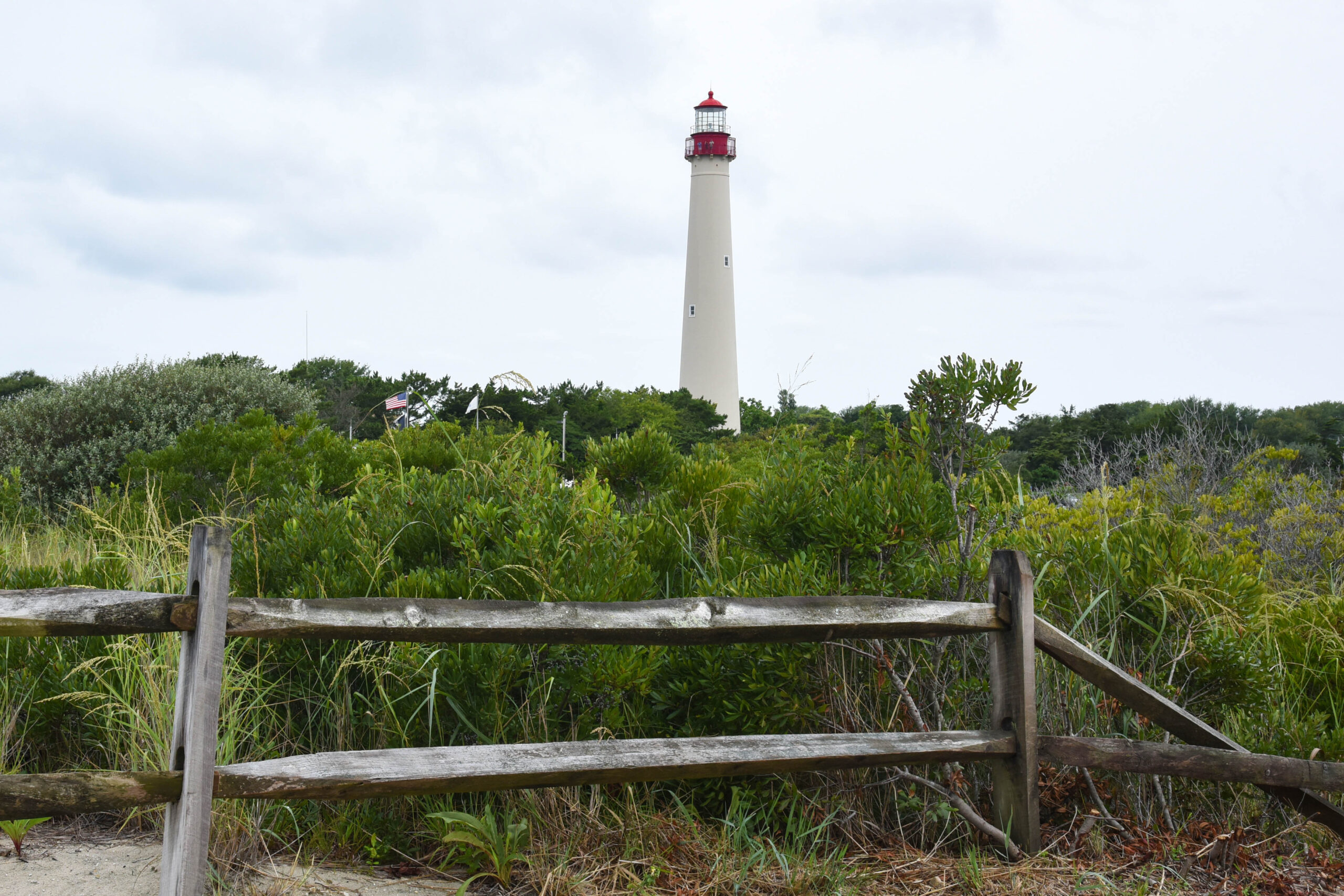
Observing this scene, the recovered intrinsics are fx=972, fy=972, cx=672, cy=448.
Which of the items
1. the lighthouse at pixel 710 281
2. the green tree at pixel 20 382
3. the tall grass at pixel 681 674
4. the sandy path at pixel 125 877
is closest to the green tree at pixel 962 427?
the tall grass at pixel 681 674

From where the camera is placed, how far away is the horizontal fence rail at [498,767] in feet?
9.34

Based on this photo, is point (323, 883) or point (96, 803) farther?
point (323, 883)

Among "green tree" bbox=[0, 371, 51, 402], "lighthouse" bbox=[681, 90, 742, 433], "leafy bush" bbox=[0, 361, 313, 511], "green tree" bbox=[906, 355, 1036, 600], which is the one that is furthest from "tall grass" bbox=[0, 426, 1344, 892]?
"green tree" bbox=[0, 371, 51, 402]

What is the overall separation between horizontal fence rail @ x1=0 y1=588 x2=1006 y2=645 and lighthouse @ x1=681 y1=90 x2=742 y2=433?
34916 millimetres

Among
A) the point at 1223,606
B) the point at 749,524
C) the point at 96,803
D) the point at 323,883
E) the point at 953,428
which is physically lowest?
the point at 323,883

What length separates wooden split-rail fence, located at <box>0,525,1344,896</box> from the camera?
113 inches

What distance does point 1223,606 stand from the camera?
436 cm

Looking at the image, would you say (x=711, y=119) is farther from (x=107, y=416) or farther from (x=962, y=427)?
(x=962, y=427)

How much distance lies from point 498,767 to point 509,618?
0.48 m

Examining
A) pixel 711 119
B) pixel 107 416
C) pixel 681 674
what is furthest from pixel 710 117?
pixel 681 674

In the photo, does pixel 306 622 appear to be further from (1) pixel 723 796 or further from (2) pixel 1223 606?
(2) pixel 1223 606

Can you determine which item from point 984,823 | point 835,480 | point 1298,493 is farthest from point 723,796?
point 1298,493

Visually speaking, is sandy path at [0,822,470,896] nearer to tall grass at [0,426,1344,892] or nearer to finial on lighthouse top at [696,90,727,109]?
tall grass at [0,426,1344,892]

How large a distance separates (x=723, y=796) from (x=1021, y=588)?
1499 mm
